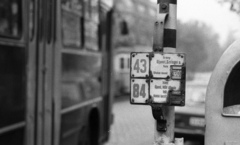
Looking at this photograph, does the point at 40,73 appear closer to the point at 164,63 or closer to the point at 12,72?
the point at 12,72

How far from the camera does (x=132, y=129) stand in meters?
12.2

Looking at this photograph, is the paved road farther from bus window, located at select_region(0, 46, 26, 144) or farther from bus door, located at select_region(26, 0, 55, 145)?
bus window, located at select_region(0, 46, 26, 144)

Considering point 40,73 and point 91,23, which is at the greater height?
point 91,23

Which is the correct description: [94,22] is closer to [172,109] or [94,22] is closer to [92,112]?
[92,112]

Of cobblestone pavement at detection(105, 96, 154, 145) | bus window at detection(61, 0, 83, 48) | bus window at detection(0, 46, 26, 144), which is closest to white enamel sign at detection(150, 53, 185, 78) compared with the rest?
bus window at detection(0, 46, 26, 144)

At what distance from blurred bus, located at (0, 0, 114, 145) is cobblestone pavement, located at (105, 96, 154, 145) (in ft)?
8.00

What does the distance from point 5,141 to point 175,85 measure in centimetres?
175

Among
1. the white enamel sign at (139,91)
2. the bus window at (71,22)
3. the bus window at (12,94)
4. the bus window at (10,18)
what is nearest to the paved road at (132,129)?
the bus window at (71,22)

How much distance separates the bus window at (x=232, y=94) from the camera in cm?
337

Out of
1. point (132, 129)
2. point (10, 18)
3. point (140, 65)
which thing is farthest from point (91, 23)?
point (132, 129)

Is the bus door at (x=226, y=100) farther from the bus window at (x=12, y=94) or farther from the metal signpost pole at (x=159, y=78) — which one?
the bus window at (x=12, y=94)

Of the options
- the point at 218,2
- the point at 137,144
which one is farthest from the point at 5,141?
the point at 137,144

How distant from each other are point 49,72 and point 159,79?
200cm

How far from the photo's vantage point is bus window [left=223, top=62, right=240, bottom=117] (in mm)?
3369
